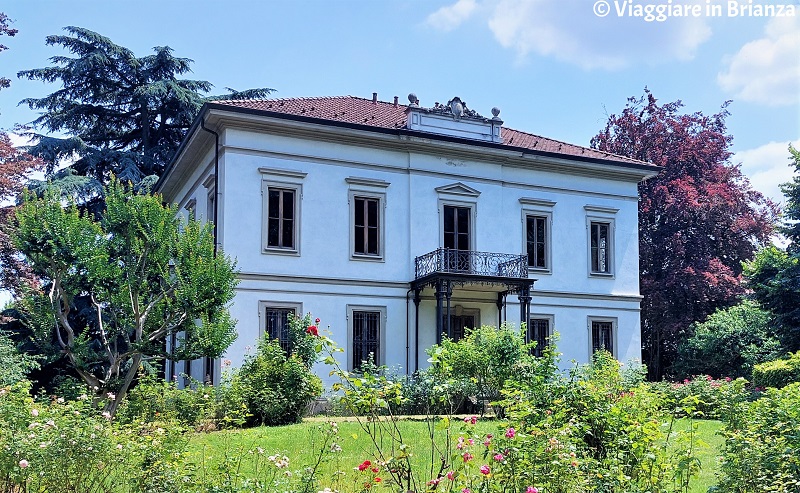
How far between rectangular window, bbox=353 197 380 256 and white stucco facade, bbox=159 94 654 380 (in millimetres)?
141

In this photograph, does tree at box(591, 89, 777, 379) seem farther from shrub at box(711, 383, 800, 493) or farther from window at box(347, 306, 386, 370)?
shrub at box(711, 383, 800, 493)

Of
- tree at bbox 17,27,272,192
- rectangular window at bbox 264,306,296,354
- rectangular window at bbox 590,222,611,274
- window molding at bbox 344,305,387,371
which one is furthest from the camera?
tree at bbox 17,27,272,192

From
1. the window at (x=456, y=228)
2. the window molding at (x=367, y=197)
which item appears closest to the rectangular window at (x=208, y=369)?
the window molding at (x=367, y=197)

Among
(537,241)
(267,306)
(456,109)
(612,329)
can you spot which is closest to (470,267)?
(537,241)

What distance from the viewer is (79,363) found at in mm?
14484

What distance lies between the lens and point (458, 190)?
2334cm

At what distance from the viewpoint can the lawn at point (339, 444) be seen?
9.05 m

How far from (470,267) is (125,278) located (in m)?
10.4

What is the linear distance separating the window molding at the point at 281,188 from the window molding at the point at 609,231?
392 inches

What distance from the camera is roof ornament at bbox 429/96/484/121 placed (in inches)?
926

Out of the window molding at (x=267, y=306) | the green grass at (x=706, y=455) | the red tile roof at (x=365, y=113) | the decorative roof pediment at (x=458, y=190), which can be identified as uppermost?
the red tile roof at (x=365, y=113)

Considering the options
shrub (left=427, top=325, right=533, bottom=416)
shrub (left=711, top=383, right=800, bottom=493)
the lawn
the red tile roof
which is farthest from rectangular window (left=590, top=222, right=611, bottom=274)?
shrub (left=711, top=383, right=800, bottom=493)

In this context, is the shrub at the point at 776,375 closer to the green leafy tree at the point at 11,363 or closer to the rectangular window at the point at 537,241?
the rectangular window at the point at 537,241

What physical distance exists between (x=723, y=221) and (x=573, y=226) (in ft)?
41.2
